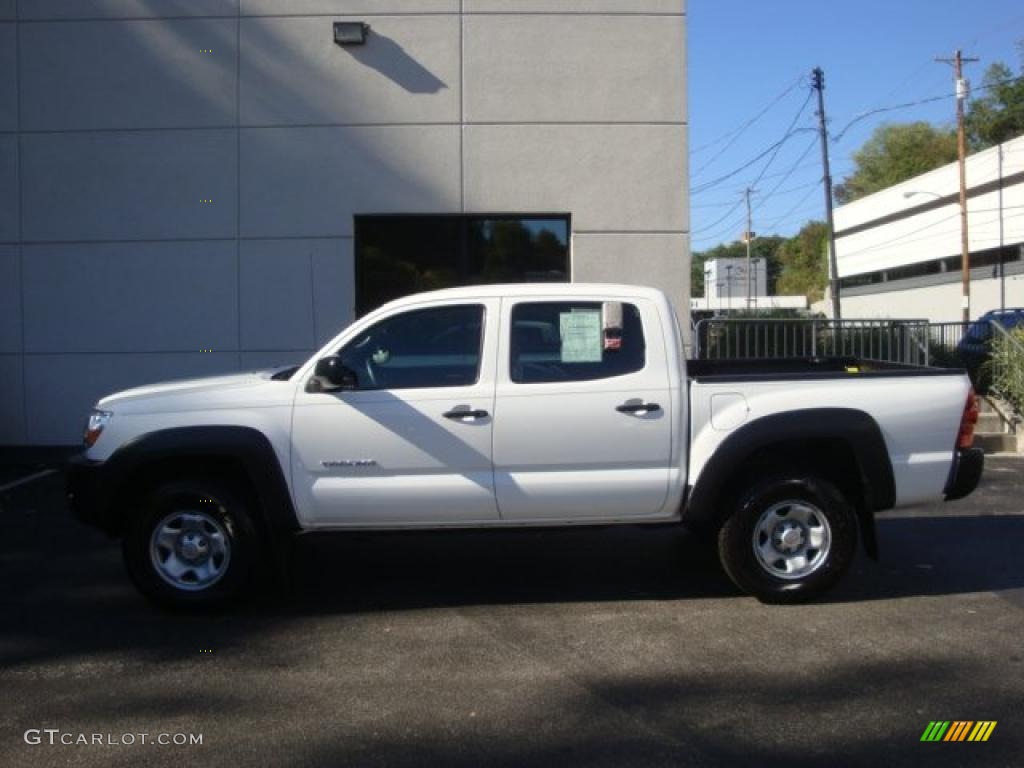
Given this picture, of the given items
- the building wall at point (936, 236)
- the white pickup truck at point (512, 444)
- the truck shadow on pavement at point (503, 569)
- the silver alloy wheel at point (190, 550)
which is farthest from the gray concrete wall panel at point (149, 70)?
the building wall at point (936, 236)

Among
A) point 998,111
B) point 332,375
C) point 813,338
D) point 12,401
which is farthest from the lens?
point 998,111

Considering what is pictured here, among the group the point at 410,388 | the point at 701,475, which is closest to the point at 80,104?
the point at 410,388

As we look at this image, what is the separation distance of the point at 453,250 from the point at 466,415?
22.5 feet

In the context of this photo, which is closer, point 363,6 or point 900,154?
point 363,6

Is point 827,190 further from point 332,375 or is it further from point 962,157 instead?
point 332,375

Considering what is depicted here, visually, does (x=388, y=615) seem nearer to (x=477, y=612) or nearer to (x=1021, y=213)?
(x=477, y=612)

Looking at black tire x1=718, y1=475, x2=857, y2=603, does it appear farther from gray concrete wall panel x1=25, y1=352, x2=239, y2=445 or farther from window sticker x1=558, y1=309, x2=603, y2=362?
gray concrete wall panel x1=25, y1=352, x2=239, y2=445

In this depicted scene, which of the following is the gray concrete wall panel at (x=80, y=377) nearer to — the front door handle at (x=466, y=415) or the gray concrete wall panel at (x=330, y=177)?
the gray concrete wall panel at (x=330, y=177)

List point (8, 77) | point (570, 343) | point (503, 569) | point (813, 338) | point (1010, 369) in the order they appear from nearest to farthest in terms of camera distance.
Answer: point (570, 343)
point (503, 569)
point (8, 77)
point (1010, 369)
point (813, 338)

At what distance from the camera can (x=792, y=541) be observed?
6.80 metres

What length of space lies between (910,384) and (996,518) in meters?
3.46

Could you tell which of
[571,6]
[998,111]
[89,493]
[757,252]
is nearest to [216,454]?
[89,493]

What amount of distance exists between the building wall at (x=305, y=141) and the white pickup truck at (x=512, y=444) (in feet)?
20.6

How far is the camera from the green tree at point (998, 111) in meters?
63.2
